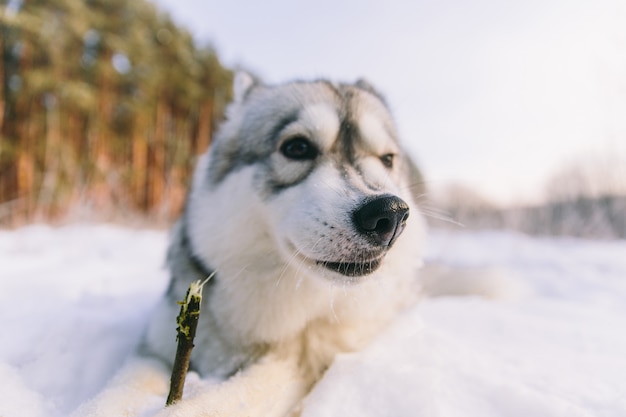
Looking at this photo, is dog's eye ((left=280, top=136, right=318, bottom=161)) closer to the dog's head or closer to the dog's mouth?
the dog's head

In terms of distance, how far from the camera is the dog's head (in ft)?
4.64

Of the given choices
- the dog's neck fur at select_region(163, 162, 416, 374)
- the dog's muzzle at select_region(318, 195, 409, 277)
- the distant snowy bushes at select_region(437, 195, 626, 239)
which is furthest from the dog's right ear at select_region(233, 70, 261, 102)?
the distant snowy bushes at select_region(437, 195, 626, 239)

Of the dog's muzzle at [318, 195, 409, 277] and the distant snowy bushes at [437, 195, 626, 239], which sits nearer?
the dog's muzzle at [318, 195, 409, 277]

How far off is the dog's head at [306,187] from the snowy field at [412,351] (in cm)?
44

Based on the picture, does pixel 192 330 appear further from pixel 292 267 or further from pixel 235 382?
pixel 292 267

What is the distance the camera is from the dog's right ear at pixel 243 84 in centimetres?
259

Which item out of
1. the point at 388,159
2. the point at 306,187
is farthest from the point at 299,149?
the point at 388,159

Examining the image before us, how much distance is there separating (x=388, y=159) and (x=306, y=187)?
683 millimetres

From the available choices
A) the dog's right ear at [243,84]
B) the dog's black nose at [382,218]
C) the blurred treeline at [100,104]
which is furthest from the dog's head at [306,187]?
the blurred treeline at [100,104]

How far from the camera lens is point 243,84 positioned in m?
2.59

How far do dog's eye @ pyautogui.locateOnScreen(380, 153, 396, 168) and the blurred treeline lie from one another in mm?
5869

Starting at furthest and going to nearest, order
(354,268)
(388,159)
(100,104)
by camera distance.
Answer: (100,104)
(388,159)
(354,268)

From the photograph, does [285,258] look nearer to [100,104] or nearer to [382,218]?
[382,218]

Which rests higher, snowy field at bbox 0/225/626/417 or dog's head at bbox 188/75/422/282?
dog's head at bbox 188/75/422/282
